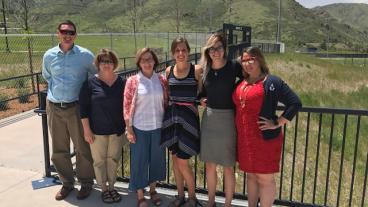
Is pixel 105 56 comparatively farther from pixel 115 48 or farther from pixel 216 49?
pixel 115 48

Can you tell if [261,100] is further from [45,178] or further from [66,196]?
[45,178]

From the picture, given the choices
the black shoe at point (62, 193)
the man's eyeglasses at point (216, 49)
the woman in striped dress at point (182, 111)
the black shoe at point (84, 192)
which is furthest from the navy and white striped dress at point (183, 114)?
the black shoe at point (62, 193)

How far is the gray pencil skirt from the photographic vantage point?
13.3ft

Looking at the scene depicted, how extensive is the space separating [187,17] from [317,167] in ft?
380

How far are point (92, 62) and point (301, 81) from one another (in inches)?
720

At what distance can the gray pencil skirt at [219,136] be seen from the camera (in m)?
4.05

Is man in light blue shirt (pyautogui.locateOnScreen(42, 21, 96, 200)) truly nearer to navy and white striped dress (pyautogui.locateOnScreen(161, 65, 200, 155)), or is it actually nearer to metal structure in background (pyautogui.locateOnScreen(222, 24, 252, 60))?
navy and white striped dress (pyautogui.locateOnScreen(161, 65, 200, 155))

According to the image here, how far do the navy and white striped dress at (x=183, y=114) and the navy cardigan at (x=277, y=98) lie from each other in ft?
2.46

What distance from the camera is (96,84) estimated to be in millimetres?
4422

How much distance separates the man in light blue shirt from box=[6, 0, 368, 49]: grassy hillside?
305ft

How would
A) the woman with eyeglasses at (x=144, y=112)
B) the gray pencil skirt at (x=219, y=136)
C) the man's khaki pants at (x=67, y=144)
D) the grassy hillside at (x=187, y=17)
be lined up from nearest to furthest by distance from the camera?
the gray pencil skirt at (x=219, y=136) → the woman with eyeglasses at (x=144, y=112) → the man's khaki pants at (x=67, y=144) → the grassy hillside at (x=187, y=17)

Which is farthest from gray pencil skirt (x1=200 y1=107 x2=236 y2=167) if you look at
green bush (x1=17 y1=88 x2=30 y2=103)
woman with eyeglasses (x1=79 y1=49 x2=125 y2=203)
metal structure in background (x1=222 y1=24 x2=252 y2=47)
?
metal structure in background (x1=222 y1=24 x2=252 y2=47)

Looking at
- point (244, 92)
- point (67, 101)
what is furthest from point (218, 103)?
point (67, 101)

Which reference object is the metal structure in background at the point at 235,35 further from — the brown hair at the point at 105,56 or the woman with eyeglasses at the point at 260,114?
the woman with eyeglasses at the point at 260,114
